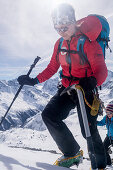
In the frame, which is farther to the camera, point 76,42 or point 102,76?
point 76,42

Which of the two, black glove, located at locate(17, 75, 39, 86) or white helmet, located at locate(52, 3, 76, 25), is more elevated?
white helmet, located at locate(52, 3, 76, 25)

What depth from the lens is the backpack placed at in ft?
12.3

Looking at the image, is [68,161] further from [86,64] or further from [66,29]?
[66,29]

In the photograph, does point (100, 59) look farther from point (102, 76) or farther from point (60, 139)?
point (60, 139)

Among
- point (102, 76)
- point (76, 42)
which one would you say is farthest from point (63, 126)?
point (76, 42)

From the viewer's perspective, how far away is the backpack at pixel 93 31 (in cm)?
375

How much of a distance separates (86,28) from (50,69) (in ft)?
6.00

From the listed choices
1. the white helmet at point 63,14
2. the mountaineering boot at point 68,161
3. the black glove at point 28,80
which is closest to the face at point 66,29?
the white helmet at point 63,14

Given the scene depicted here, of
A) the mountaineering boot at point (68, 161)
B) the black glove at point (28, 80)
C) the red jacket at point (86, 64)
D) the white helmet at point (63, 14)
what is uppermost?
the white helmet at point (63, 14)

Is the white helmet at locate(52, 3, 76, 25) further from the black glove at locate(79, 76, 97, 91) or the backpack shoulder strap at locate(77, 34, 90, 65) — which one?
the black glove at locate(79, 76, 97, 91)

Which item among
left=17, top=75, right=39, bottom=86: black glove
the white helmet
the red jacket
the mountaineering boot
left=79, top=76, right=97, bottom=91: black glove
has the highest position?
the white helmet

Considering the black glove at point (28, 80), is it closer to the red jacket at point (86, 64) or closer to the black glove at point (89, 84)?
the red jacket at point (86, 64)

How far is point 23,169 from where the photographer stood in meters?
3.22

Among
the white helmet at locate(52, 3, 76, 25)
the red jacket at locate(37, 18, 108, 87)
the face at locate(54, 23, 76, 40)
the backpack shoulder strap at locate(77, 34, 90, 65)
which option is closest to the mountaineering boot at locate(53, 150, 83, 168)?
the red jacket at locate(37, 18, 108, 87)
